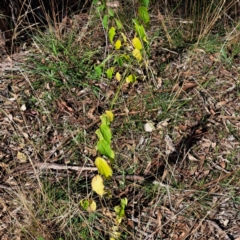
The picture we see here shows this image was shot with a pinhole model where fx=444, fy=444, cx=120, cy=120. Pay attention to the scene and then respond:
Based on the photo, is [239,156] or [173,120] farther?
[173,120]

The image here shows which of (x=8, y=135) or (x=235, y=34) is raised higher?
(x=235, y=34)

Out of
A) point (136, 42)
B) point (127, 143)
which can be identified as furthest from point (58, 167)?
point (136, 42)

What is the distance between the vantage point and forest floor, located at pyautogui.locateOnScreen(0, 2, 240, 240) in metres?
2.08

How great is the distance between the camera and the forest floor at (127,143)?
2080 mm

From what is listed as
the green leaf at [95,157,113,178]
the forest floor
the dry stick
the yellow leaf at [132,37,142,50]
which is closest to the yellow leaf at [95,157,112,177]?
the green leaf at [95,157,113,178]

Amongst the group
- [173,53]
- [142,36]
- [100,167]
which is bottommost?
[173,53]

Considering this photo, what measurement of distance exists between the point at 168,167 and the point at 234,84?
85 cm

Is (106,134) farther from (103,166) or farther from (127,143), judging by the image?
(127,143)

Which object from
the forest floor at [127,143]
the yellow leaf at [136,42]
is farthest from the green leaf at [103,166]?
the yellow leaf at [136,42]

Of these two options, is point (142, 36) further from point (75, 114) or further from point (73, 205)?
point (73, 205)

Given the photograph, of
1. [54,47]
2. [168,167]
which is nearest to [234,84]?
[168,167]

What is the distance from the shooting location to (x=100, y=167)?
1620 millimetres

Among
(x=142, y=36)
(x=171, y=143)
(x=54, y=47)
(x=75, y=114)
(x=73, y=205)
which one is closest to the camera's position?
(x=73, y=205)

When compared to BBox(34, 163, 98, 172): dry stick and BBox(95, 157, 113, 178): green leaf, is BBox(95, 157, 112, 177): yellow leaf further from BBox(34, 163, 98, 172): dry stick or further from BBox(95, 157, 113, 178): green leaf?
BBox(34, 163, 98, 172): dry stick
